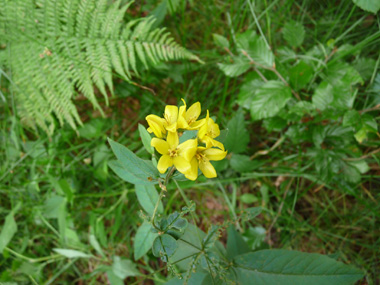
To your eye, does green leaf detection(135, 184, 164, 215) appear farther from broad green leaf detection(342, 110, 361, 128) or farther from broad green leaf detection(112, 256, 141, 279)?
broad green leaf detection(342, 110, 361, 128)

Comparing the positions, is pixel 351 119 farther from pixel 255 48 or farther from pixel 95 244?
pixel 95 244

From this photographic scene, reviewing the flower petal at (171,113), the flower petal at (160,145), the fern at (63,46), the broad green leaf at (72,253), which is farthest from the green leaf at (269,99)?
the broad green leaf at (72,253)

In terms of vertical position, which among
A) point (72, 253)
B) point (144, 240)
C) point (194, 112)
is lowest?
Answer: point (72, 253)

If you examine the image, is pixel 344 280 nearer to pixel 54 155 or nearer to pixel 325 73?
pixel 325 73

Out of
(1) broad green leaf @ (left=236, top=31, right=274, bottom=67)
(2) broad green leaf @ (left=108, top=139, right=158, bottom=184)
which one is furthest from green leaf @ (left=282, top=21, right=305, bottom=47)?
(2) broad green leaf @ (left=108, top=139, right=158, bottom=184)

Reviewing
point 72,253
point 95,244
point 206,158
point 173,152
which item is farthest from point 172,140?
point 72,253
